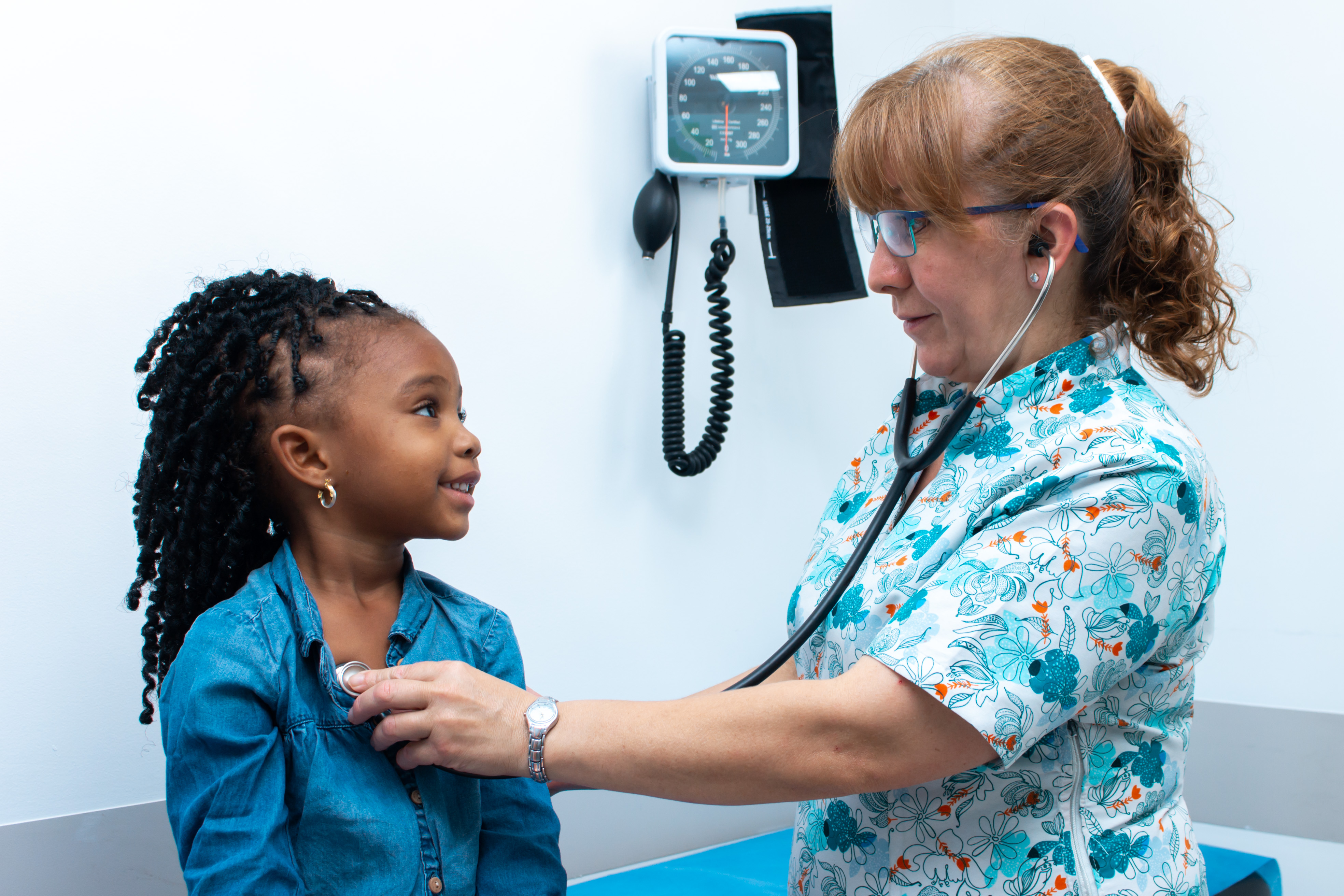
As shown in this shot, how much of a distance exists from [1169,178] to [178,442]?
3.45ft

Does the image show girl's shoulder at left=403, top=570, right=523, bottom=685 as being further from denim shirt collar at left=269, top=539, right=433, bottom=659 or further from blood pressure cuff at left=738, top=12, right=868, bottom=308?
blood pressure cuff at left=738, top=12, right=868, bottom=308

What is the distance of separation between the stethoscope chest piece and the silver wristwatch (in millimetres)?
169

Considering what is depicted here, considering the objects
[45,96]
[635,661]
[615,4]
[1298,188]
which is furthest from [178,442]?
[1298,188]

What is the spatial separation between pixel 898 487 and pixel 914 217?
0.94 ft

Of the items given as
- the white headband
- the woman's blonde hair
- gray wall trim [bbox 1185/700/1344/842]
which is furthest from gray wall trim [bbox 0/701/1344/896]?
the white headband

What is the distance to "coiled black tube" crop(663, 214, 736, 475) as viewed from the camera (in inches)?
59.7

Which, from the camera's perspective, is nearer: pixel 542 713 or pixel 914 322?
pixel 542 713

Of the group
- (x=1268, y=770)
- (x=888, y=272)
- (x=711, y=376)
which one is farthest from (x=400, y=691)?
(x=1268, y=770)

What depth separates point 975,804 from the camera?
2.90ft

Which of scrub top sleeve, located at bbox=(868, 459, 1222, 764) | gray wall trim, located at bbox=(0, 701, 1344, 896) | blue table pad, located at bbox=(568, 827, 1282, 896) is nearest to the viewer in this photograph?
scrub top sleeve, located at bbox=(868, 459, 1222, 764)

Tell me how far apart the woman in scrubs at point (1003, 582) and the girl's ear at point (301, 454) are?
0.23 meters

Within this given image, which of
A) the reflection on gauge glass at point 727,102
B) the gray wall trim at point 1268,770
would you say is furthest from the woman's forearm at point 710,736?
the gray wall trim at point 1268,770

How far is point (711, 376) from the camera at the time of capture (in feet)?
5.18

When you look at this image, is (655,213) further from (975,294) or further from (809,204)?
(975,294)
